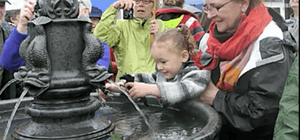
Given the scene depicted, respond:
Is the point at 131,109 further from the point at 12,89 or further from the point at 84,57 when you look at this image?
the point at 12,89

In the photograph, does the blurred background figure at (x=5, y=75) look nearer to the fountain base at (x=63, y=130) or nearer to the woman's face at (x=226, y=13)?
the fountain base at (x=63, y=130)

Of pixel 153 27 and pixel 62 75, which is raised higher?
pixel 153 27

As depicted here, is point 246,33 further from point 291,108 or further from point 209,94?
point 291,108

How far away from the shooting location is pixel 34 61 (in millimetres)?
1484

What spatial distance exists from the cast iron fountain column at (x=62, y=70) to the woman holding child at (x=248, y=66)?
906 mm

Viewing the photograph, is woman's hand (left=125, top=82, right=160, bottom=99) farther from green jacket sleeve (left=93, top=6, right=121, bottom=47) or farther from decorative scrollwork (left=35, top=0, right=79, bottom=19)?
green jacket sleeve (left=93, top=6, right=121, bottom=47)

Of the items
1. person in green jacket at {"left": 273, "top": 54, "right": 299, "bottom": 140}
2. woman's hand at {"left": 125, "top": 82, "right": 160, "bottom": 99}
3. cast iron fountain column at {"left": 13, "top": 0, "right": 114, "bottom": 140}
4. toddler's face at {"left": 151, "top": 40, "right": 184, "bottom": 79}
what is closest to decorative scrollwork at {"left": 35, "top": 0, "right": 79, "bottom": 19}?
cast iron fountain column at {"left": 13, "top": 0, "right": 114, "bottom": 140}

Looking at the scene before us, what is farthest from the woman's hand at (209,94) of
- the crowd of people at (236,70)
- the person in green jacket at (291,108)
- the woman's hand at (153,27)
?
the woman's hand at (153,27)

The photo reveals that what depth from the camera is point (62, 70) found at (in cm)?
156

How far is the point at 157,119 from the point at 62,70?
837 mm

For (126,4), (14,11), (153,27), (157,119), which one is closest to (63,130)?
(157,119)

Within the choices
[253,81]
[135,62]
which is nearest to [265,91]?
[253,81]

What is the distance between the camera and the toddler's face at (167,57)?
2445 mm

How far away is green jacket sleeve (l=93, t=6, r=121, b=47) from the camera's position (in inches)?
144
